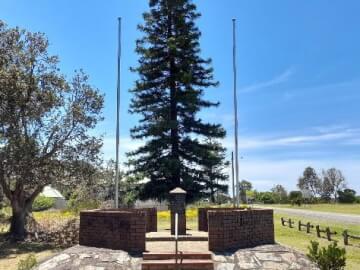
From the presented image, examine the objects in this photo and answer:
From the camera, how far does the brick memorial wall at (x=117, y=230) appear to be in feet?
36.4

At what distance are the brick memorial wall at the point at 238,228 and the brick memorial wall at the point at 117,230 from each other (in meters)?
1.72

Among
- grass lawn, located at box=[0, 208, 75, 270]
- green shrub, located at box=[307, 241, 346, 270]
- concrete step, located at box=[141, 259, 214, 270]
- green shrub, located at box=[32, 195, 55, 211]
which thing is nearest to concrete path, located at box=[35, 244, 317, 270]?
concrete step, located at box=[141, 259, 214, 270]

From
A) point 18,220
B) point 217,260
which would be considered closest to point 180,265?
point 217,260

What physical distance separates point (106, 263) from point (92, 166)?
1408cm

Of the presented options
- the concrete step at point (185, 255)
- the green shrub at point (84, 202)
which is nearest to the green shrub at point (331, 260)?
the concrete step at point (185, 255)

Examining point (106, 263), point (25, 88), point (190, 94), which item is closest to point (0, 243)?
point (25, 88)

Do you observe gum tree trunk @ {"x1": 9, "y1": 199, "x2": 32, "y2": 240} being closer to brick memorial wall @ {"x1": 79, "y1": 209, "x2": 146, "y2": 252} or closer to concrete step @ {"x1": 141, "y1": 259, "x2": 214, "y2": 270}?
brick memorial wall @ {"x1": 79, "y1": 209, "x2": 146, "y2": 252}

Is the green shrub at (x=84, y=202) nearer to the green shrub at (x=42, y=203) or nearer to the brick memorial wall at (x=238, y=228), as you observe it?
the brick memorial wall at (x=238, y=228)

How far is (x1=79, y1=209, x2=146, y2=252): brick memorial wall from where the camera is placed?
36.4ft

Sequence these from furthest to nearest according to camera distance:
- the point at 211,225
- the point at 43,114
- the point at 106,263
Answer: the point at 43,114 < the point at 211,225 < the point at 106,263

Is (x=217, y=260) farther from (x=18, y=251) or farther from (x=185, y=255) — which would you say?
(x=18, y=251)

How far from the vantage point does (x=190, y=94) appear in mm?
21609

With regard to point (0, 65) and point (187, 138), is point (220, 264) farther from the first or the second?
point (0, 65)

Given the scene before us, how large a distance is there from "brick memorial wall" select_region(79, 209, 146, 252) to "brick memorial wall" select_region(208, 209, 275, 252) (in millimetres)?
1717
